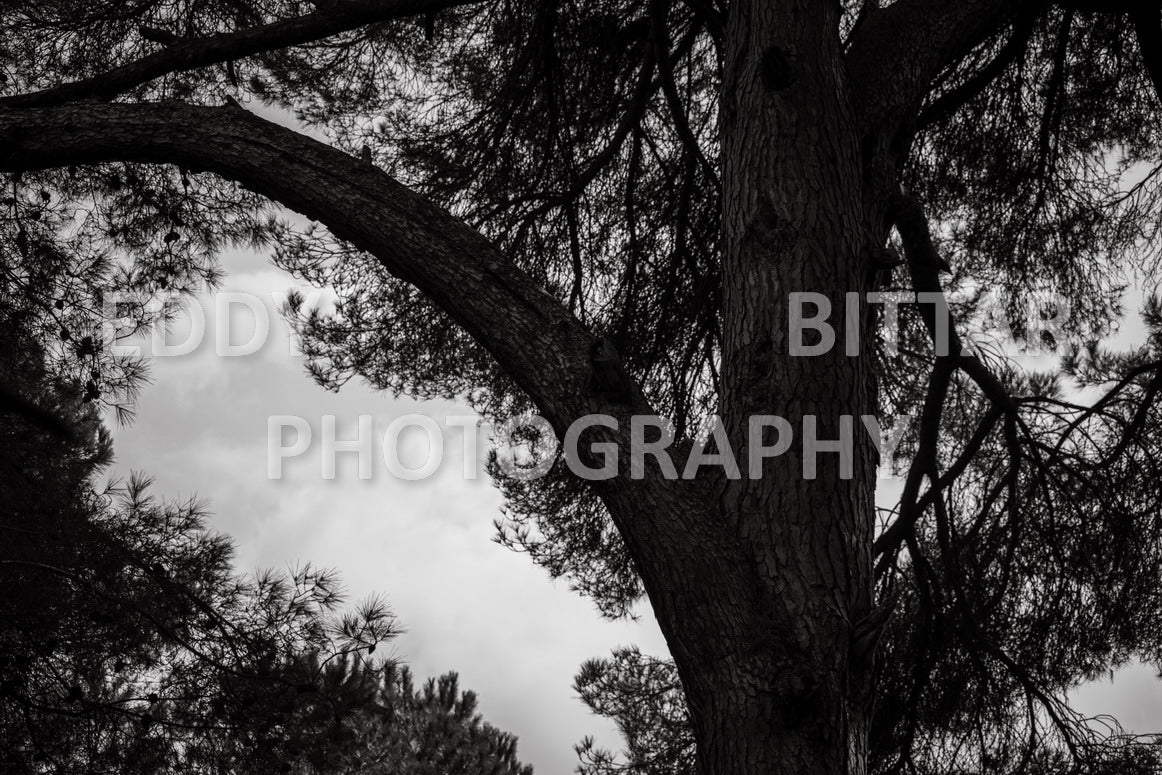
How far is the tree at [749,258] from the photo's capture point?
7.09 feet

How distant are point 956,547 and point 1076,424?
756 mm

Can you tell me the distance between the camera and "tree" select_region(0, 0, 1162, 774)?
2160 millimetres

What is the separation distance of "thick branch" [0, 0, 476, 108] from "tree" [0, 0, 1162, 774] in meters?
0.01

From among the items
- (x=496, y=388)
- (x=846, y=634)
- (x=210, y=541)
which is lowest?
(x=846, y=634)

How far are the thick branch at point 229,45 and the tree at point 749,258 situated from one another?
0.01m

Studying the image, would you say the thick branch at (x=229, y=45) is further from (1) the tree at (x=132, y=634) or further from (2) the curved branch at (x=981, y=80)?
(2) the curved branch at (x=981, y=80)

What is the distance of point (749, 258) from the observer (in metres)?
2.47

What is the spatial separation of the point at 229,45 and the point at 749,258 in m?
2.04

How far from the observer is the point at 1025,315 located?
5.37m

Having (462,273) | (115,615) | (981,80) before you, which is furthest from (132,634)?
(981,80)

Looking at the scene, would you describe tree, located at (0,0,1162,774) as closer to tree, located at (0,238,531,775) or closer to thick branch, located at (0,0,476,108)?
thick branch, located at (0,0,476,108)

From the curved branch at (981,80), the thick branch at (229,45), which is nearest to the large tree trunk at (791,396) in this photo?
the thick branch at (229,45)

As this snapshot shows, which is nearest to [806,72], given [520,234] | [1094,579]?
[520,234]

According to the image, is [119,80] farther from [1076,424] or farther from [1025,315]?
[1025,315]
